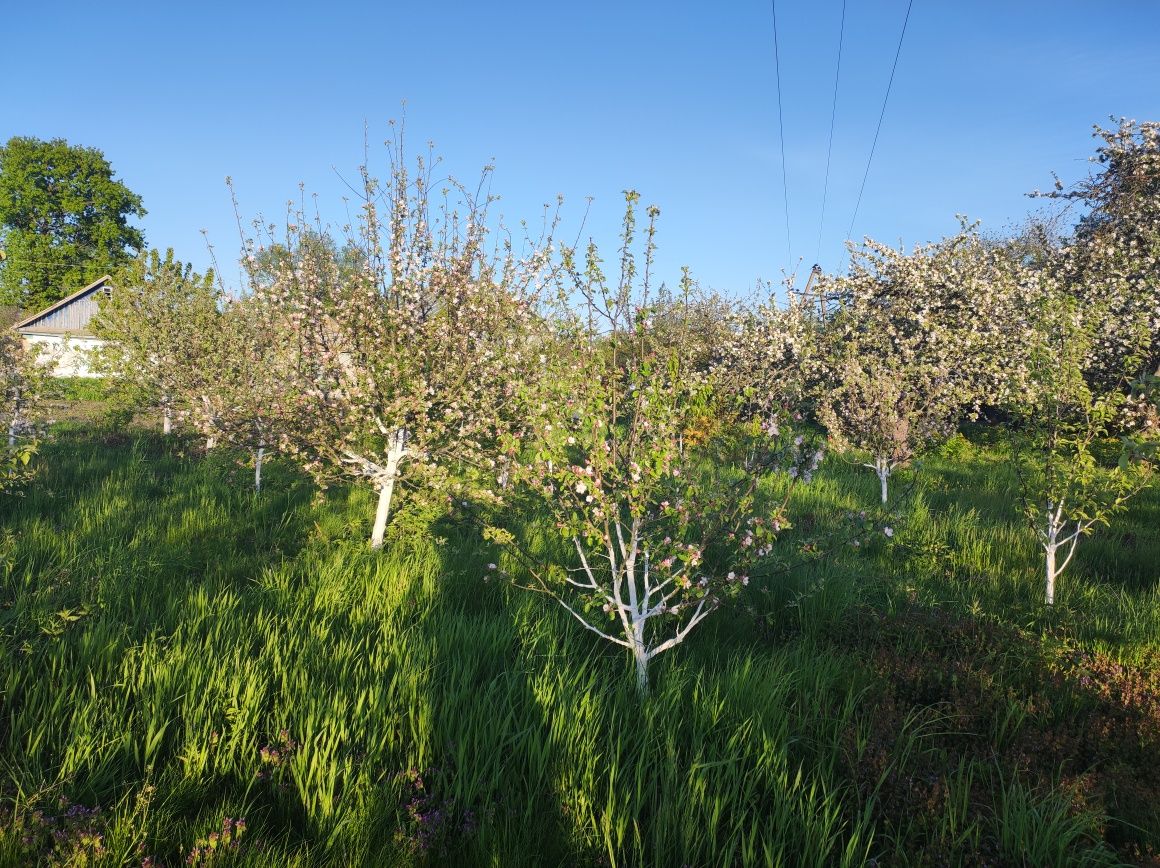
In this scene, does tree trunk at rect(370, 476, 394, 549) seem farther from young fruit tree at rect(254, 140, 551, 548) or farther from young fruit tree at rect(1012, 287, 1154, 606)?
young fruit tree at rect(1012, 287, 1154, 606)

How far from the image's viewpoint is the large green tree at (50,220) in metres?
49.8

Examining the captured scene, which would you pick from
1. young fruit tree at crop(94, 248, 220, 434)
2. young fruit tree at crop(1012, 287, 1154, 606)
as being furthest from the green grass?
young fruit tree at crop(94, 248, 220, 434)

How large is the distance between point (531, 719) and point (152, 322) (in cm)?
1619

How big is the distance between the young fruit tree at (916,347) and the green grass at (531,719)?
5.29 metres

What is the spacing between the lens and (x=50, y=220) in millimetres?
51000

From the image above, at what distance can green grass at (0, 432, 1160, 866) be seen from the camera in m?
2.89

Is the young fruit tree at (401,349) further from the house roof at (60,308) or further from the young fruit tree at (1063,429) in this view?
the house roof at (60,308)

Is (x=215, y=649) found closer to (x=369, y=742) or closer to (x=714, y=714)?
(x=369, y=742)

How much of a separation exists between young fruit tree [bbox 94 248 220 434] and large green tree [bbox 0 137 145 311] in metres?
43.9

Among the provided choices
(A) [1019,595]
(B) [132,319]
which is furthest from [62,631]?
(B) [132,319]

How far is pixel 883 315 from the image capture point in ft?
54.7

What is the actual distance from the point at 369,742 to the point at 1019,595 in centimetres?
672

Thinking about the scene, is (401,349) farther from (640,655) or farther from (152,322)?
(152,322)

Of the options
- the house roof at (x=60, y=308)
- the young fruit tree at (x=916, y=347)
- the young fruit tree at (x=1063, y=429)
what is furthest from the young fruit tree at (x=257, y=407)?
the house roof at (x=60, y=308)
